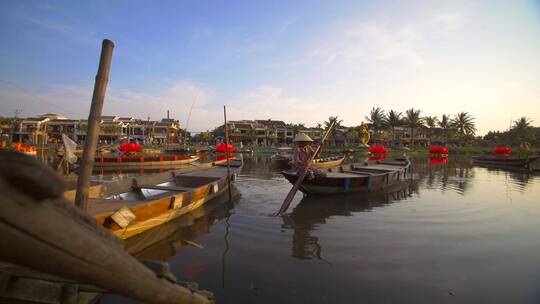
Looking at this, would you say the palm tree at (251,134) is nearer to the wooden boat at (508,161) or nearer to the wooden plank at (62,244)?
the wooden boat at (508,161)

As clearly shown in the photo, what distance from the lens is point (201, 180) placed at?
1130 centimetres

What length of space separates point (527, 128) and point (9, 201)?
2972 inches

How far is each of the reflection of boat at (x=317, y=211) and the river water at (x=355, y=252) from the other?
4cm

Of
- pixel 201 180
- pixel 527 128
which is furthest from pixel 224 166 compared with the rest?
pixel 527 128

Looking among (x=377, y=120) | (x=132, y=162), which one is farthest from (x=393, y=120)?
(x=132, y=162)

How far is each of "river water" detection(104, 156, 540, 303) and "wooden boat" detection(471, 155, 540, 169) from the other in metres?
20.2

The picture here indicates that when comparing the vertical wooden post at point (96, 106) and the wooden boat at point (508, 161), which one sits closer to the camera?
the vertical wooden post at point (96, 106)

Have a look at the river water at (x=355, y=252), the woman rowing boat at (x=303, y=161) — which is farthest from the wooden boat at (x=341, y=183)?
the river water at (x=355, y=252)

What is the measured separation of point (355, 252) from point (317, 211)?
355 centimetres

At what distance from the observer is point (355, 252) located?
6223mm

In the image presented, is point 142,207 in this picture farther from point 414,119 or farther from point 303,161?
point 414,119

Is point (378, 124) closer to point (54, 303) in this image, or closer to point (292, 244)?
point (292, 244)

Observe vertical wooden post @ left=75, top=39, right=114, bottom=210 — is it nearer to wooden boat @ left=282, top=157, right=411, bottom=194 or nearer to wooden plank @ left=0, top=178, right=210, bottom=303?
wooden plank @ left=0, top=178, right=210, bottom=303

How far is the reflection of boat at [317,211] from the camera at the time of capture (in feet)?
21.4
